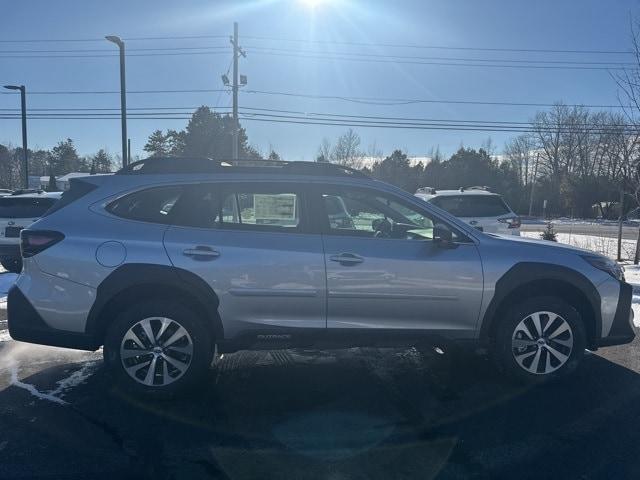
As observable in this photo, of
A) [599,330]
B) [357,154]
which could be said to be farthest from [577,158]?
[599,330]

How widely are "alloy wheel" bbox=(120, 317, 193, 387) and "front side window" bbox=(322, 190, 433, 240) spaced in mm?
1542

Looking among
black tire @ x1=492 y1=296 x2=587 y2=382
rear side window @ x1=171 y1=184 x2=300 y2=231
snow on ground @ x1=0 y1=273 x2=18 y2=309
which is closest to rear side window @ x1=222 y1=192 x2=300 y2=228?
rear side window @ x1=171 y1=184 x2=300 y2=231

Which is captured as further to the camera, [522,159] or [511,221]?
[522,159]

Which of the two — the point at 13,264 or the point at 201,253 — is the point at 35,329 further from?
the point at 13,264

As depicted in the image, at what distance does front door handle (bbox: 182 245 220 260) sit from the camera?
A: 3.95m

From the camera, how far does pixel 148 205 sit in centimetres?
415

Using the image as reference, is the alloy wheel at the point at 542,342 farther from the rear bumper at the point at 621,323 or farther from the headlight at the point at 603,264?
the headlight at the point at 603,264

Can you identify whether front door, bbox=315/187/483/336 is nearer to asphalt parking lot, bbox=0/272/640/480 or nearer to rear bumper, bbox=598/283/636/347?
asphalt parking lot, bbox=0/272/640/480

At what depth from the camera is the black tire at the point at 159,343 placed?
3951 mm

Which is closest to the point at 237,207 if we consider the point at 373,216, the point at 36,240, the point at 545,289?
the point at 373,216

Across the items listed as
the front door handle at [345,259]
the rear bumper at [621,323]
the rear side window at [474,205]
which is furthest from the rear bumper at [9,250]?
the rear bumper at [621,323]

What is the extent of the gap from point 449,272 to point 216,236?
1.94 m

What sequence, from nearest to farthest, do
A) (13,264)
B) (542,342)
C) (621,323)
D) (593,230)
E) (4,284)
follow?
(542,342) → (621,323) → (4,284) → (13,264) → (593,230)

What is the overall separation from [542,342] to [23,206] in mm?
9943
